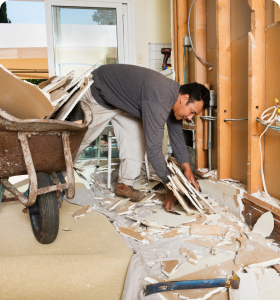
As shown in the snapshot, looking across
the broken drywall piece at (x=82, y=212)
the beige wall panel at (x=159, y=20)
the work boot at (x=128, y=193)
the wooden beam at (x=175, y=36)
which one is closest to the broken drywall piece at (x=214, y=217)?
the work boot at (x=128, y=193)

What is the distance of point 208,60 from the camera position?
103 inches

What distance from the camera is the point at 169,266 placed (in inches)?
55.2

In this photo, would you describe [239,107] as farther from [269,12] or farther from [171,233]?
[171,233]

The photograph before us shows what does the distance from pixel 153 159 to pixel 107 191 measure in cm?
103

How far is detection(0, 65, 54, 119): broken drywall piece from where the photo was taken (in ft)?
4.28

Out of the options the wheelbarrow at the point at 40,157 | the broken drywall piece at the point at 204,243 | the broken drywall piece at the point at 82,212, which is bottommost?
the broken drywall piece at the point at 204,243

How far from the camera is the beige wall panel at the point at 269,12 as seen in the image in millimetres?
1626

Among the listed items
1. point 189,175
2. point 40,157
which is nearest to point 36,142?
point 40,157

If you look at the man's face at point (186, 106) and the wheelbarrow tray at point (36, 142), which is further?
the man's face at point (186, 106)

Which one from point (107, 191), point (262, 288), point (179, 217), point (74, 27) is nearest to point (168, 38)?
point (74, 27)

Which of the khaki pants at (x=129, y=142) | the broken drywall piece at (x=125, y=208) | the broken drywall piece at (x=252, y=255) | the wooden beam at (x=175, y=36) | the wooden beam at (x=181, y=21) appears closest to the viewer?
the broken drywall piece at (x=252, y=255)

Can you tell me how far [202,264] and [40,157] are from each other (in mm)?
1138

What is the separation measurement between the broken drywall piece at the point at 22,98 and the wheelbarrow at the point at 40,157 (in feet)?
0.35

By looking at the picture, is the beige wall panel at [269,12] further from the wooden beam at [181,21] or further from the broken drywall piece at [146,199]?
the broken drywall piece at [146,199]
